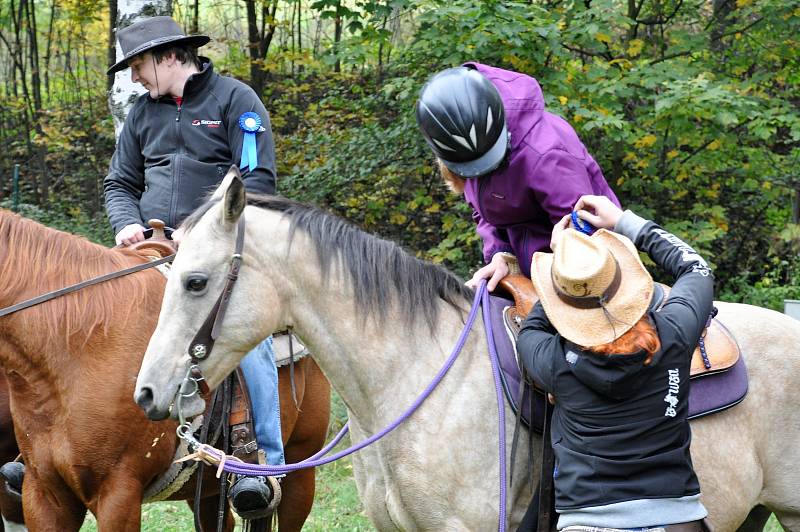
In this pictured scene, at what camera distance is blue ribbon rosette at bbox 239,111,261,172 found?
4.04 metres

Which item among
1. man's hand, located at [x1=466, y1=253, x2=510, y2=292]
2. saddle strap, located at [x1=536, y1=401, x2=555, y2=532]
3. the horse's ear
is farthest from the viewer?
man's hand, located at [x1=466, y1=253, x2=510, y2=292]

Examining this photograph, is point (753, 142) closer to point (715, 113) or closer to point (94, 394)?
Answer: point (715, 113)

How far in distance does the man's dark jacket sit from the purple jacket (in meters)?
1.34

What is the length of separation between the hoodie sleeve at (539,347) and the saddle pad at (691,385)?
5.2 inches

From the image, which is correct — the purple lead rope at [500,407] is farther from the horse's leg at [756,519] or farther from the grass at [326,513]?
the grass at [326,513]

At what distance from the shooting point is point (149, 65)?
4.01 m

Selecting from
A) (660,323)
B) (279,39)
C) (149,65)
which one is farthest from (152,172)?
(279,39)

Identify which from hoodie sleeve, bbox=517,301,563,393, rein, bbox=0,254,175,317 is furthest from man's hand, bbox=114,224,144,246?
hoodie sleeve, bbox=517,301,563,393

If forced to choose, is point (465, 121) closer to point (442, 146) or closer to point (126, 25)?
point (442, 146)

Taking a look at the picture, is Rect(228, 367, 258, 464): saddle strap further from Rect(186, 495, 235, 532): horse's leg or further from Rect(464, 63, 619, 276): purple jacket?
Rect(464, 63, 619, 276): purple jacket

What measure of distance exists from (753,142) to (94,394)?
7.36 meters

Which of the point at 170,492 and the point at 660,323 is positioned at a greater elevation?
the point at 660,323

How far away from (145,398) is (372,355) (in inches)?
29.1

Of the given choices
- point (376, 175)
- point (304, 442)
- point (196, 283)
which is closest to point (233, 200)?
point (196, 283)
